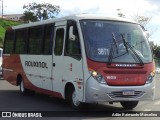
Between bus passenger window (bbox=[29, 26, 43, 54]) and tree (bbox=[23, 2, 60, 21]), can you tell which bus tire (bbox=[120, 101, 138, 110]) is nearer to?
bus passenger window (bbox=[29, 26, 43, 54])

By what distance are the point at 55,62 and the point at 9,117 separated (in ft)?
10.8

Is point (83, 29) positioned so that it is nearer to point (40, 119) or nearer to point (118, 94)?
point (118, 94)

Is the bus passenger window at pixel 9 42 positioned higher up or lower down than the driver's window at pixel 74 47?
lower down

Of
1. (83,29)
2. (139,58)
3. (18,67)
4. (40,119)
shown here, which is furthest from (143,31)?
(18,67)

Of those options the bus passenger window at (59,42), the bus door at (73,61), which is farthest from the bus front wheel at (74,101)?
the bus passenger window at (59,42)

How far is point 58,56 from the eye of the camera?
44.5 feet

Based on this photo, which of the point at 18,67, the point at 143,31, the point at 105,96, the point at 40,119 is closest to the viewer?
the point at 40,119

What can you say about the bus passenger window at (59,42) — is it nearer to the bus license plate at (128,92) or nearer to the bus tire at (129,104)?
the bus tire at (129,104)

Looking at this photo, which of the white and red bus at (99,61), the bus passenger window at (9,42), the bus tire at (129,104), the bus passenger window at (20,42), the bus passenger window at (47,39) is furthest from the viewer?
the bus passenger window at (9,42)

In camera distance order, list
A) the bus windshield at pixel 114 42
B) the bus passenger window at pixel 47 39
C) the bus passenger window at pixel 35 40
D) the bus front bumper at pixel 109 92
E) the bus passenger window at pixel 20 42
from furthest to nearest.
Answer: the bus passenger window at pixel 20 42, the bus passenger window at pixel 35 40, the bus passenger window at pixel 47 39, the bus windshield at pixel 114 42, the bus front bumper at pixel 109 92

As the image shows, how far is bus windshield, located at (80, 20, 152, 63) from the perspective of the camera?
11.8 meters

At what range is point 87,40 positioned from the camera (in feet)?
39.1

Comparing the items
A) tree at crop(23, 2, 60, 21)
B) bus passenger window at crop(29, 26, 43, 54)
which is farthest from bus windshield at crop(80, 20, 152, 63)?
tree at crop(23, 2, 60, 21)

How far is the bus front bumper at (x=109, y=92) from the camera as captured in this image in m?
11.4
